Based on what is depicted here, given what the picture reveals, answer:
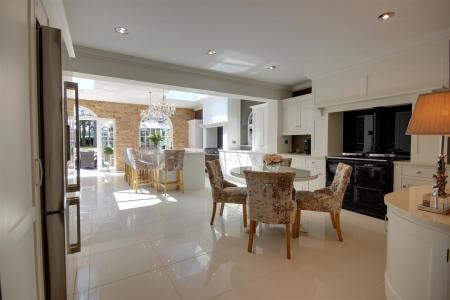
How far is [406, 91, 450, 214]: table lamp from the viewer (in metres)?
1.37

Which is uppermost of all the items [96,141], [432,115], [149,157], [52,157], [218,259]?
[432,115]

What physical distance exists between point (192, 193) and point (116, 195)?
5.42 feet

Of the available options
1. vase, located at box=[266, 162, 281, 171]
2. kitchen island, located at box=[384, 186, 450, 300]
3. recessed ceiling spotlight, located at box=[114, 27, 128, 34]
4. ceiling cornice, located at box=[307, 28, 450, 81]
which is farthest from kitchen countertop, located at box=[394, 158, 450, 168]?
recessed ceiling spotlight, located at box=[114, 27, 128, 34]

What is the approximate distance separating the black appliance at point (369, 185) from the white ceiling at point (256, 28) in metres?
1.65

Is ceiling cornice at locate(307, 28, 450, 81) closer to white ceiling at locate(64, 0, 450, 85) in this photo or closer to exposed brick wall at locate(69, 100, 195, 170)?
white ceiling at locate(64, 0, 450, 85)

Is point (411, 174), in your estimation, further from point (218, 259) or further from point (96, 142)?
point (96, 142)

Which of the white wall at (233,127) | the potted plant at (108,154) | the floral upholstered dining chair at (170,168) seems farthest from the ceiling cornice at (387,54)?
the potted plant at (108,154)

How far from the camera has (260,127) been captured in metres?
6.33

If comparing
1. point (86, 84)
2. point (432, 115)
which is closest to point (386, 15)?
point (432, 115)

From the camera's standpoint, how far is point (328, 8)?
2361 millimetres

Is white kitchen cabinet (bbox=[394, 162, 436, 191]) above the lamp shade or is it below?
below

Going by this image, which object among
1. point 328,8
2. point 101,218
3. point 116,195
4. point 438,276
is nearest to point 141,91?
point 116,195

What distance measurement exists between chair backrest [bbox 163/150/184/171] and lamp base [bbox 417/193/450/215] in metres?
4.42

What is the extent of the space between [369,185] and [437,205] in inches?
99.4
